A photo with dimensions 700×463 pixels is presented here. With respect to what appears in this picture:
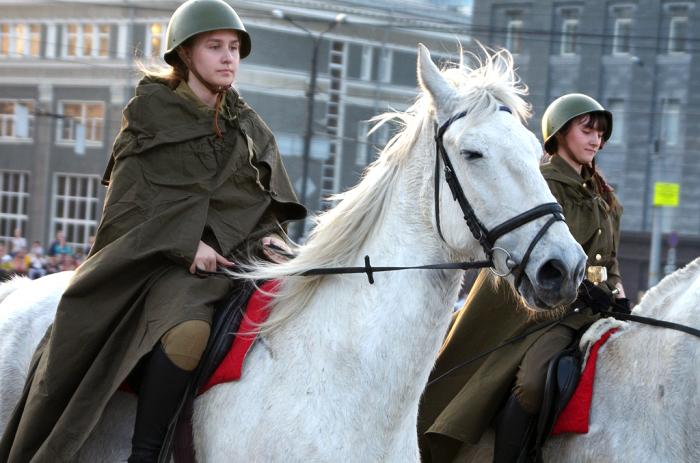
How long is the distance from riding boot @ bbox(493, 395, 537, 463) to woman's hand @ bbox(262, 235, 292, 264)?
5.31 ft

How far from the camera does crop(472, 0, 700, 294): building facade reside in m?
44.7

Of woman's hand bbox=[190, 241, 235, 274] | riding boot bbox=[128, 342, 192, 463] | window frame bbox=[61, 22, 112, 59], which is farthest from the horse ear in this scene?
window frame bbox=[61, 22, 112, 59]

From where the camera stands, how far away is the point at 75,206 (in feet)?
171

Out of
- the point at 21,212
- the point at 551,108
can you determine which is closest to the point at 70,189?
the point at 21,212

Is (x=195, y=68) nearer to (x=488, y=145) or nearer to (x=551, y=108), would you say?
(x=488, y=145)

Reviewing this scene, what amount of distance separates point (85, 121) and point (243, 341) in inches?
1899

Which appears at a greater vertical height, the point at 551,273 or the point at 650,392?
the point at 551,273

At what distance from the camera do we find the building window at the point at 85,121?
50.8 m

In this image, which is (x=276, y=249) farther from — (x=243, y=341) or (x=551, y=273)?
→ (x=551, y=273)

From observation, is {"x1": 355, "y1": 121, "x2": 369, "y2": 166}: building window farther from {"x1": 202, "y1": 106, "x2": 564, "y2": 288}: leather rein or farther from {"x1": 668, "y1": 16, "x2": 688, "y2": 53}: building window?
{"x1": 202, "y1": 106, "x2": 564, "y2": 288}: leather rein

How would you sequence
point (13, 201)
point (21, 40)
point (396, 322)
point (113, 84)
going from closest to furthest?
point (396, 322) < point (113, 84) < point (21, 40) < point (13, 201)

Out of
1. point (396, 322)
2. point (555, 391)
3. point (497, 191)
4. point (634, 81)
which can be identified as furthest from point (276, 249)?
point (634, 81)

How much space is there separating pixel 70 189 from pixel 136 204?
48.5 meters

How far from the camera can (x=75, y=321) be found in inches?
210
